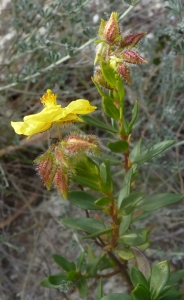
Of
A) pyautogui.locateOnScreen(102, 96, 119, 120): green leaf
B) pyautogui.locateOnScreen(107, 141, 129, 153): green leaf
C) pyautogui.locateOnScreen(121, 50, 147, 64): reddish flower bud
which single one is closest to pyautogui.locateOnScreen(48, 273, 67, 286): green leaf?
pyautogui.locateOnScreen(107, 141, 129, 153): green leaf

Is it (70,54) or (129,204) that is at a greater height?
(70,54)

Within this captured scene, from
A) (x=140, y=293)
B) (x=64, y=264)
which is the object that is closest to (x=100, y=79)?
(x=140, y=293)

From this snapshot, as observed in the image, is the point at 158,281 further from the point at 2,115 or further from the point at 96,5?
the point at 96,5

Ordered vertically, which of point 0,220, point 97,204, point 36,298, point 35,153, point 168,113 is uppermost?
point 97,204

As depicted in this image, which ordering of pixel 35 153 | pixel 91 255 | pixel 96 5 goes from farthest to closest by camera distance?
1. pixel 96 5
2. pixel 35 153
3. pixel 91 255

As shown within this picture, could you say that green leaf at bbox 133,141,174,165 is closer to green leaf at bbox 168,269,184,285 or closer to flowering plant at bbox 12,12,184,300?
flowering plant at bbox 12,12,184,300

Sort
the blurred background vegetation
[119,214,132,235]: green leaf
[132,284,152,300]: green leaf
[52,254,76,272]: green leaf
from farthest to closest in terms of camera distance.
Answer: the blurred background vegetation, [52,254,76,272]: green leaf, [119,214,132,235]: green leaf, [132,284,152,300]: green leaf

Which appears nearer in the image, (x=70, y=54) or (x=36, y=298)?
(x=70, y=54)

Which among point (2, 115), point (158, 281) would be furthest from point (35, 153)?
point (158, 281)
